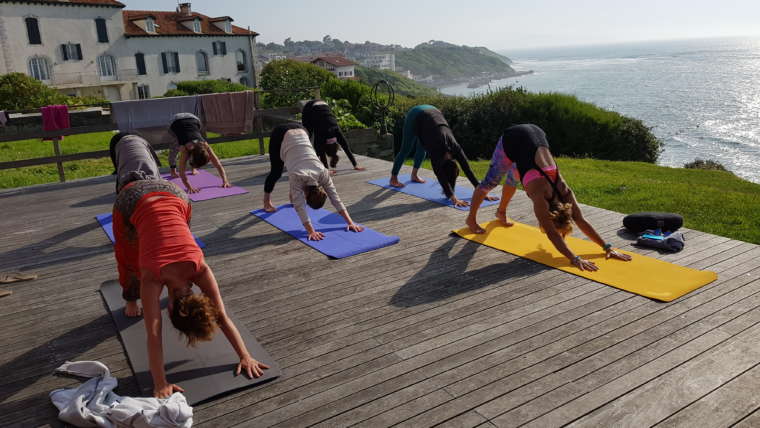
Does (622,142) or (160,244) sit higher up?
(160,244)

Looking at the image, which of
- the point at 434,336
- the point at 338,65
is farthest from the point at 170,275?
the point at 338,65

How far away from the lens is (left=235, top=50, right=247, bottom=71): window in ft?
134

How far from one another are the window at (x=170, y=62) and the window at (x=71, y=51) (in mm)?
5200

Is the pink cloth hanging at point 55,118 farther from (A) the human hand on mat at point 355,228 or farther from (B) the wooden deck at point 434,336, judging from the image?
(A) the human hand on mat at point 355,228

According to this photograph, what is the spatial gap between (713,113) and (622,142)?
3001cm

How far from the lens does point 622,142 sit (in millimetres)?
14156

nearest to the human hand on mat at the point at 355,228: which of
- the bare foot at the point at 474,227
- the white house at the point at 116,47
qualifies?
the bare foot at the point at 474,227

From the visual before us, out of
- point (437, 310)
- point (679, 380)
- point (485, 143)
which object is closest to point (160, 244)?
point (437, 310)

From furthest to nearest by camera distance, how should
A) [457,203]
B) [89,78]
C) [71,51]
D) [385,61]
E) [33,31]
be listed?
[385,61], [89,78], [71,51], [33,31], [457,203]

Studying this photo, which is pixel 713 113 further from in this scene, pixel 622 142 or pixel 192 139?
pixel 192 139

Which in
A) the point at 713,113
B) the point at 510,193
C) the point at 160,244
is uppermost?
the point at 160,244

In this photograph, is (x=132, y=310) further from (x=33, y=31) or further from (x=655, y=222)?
(x=33, y=31)

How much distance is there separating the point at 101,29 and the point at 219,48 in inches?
322

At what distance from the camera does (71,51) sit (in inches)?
1281
